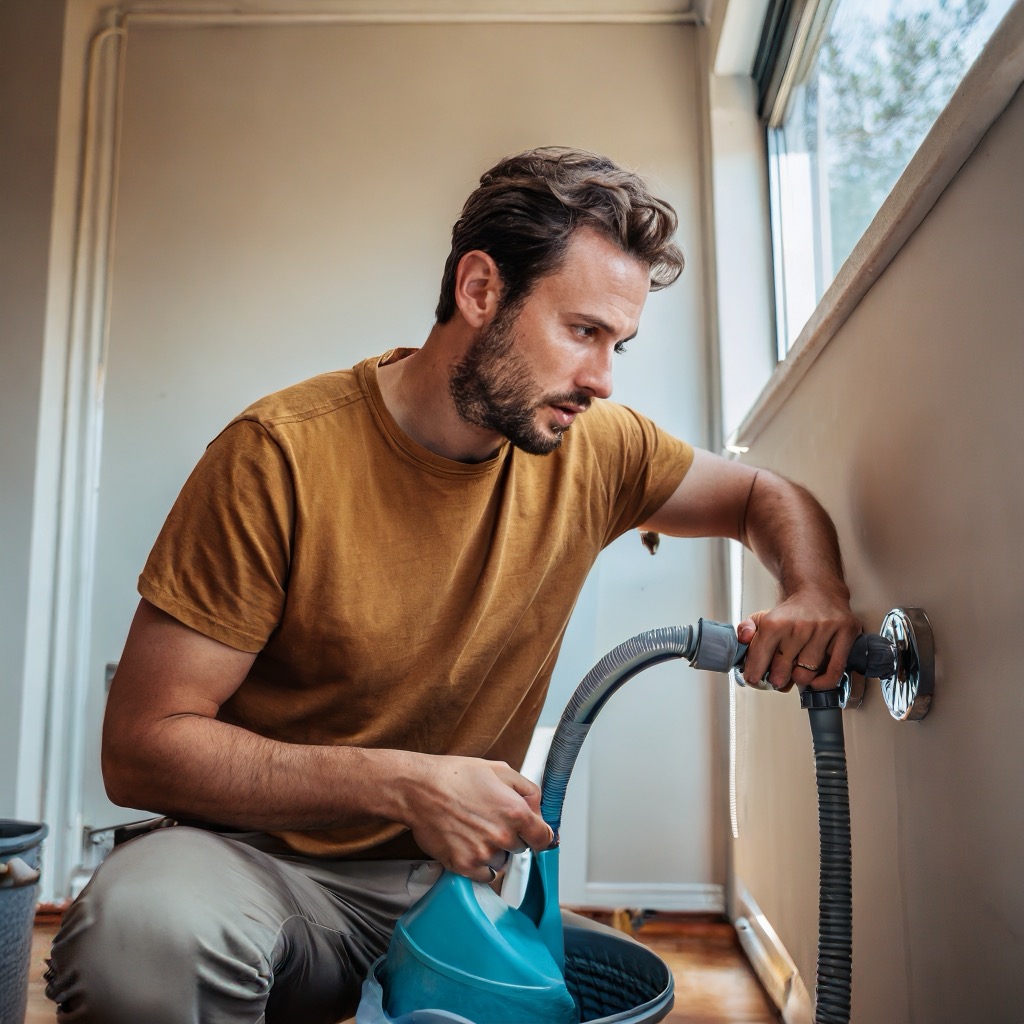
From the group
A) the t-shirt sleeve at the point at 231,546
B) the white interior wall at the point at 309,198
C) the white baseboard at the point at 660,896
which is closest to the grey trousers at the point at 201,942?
the t-shirt sleeve at the point at 231,546

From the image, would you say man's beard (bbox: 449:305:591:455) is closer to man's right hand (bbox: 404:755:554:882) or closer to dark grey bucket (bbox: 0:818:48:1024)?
man's right hand (bbox: 404:755:554:882)

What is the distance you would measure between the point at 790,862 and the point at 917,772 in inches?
25.0

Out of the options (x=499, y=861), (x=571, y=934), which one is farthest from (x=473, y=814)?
(x=571, y=934)

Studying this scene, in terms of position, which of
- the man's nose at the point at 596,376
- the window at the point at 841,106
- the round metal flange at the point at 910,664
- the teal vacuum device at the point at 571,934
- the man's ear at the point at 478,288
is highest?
the window at the point at 841,106

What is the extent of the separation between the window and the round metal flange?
0.52m

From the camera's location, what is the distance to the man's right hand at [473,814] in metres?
0.92

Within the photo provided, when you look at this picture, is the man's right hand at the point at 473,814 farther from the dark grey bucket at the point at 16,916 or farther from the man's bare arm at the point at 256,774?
the dark grey bucket at the point at 16,916

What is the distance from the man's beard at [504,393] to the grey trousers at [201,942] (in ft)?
1.92

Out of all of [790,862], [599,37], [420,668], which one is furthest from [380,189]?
[790,862]

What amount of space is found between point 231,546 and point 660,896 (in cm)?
155

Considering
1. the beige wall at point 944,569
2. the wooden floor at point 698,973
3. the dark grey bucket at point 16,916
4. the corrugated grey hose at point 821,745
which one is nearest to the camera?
the beige wall at point 944,569

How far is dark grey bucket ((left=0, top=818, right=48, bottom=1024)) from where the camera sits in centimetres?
138

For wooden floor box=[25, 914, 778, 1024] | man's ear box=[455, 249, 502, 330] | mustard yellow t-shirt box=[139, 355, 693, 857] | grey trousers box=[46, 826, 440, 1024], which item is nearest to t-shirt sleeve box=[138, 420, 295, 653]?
mustard yellow t-shirt box=[139, 355, 693, 857]

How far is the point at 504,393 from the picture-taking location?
1.25 m
